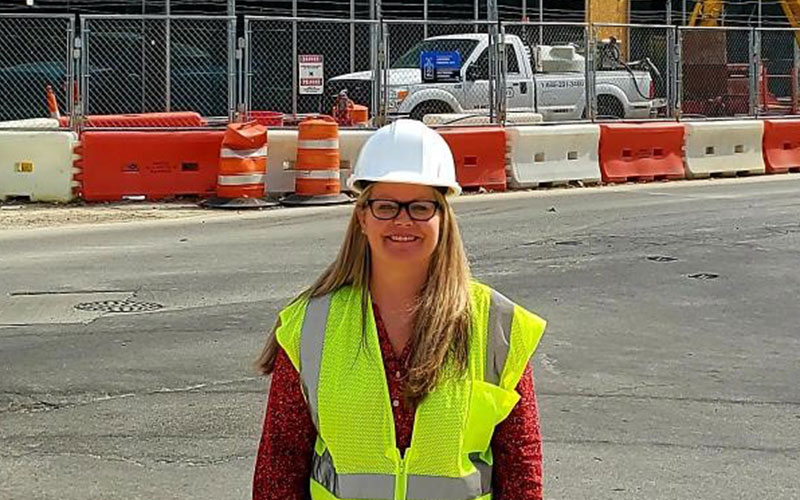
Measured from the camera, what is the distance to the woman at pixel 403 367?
110 inches

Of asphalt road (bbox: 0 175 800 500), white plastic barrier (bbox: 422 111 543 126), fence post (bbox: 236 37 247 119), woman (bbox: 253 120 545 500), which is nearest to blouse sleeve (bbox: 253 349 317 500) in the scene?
woman (bbox: 253 120 545 500)

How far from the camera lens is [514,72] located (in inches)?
960

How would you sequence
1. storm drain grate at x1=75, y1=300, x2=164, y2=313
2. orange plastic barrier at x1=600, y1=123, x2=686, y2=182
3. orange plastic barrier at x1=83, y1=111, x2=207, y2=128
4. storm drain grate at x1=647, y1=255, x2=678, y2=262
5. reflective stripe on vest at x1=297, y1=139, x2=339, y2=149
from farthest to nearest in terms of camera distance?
orange plastic barrier at x1=600, y1=123, x2=686, y2=182 < orange plastic barrier at x1=83, y1=111, x2=207, y2=128 < reflective stripe on vest at x1=297, y1=139, x2=339, y2=149 < storm drain grate at x1=647, y1=255, x2=678, y2=262 < storm drain grate at x1=75, y1=300, x2=164, y2=313

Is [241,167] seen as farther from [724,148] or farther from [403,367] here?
[403,367]

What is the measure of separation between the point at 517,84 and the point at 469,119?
13.7 ft

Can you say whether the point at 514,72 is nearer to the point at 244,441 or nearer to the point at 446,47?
the point at 446,47

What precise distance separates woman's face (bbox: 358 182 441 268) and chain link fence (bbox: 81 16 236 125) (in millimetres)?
21851

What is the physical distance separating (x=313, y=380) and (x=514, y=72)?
72.0 feet

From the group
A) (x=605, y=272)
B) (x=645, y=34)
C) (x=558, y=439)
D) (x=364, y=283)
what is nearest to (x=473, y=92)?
(x=645, y=34)

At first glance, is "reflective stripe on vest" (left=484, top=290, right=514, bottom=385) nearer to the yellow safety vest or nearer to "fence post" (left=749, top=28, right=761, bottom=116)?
the yellow safety vest

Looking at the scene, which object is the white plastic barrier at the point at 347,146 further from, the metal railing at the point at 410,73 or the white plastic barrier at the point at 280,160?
the metal railing at the point at 410,73

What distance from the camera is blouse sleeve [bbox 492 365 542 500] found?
2.87 m

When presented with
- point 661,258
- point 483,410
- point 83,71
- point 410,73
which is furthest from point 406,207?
point 410,73

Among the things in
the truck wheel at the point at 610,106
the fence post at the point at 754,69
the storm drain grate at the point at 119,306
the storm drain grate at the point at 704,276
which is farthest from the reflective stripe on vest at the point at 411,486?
the truck wheel at the point at 610,106
